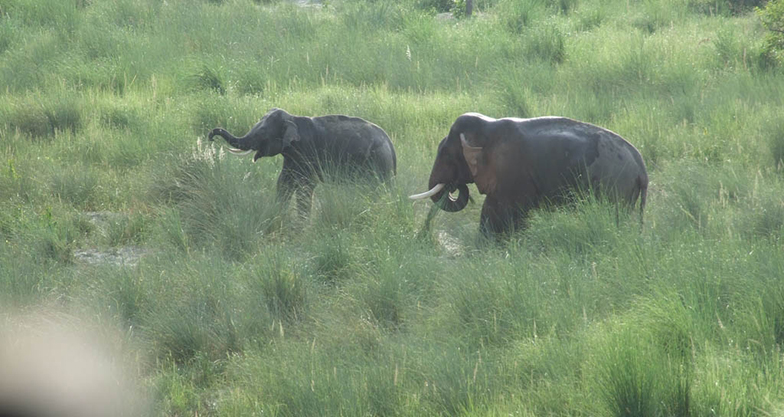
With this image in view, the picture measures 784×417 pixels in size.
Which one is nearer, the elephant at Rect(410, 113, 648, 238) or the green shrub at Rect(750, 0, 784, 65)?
the elephant at Rect(410, 113, 648, 238)

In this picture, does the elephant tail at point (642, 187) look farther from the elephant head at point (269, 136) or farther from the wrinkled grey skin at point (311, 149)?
the elephant head at point (269, 136)

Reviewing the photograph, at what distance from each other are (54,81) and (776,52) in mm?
8444

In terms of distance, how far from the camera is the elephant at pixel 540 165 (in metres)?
6.00

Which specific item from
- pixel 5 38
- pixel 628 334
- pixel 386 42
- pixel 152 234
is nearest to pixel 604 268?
pixel 628 334

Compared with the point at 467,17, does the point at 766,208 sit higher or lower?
higher

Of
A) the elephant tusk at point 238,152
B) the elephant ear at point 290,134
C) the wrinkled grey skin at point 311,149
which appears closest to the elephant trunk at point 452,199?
the wrinkled grey skin at point 311,149

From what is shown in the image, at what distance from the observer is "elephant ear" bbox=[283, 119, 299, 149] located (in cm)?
716

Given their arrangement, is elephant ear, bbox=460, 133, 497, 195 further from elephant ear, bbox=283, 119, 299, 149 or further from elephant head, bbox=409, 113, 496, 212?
elephant ear, bbox=283, 119, 299, 149

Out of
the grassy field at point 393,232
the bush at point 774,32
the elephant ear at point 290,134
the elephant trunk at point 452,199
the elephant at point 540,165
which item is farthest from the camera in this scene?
the bush at point 774,32

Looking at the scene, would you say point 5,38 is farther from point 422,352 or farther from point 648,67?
point 422,352

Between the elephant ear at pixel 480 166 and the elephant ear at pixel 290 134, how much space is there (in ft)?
4.73

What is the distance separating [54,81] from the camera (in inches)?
450

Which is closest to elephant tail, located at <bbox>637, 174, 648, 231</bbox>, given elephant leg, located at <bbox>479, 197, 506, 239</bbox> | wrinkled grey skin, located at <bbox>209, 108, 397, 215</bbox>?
elephant leg, located at <bbox>479, 197, 506, 239</bbox>

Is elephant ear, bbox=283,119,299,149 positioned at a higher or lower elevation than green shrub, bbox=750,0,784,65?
higher
